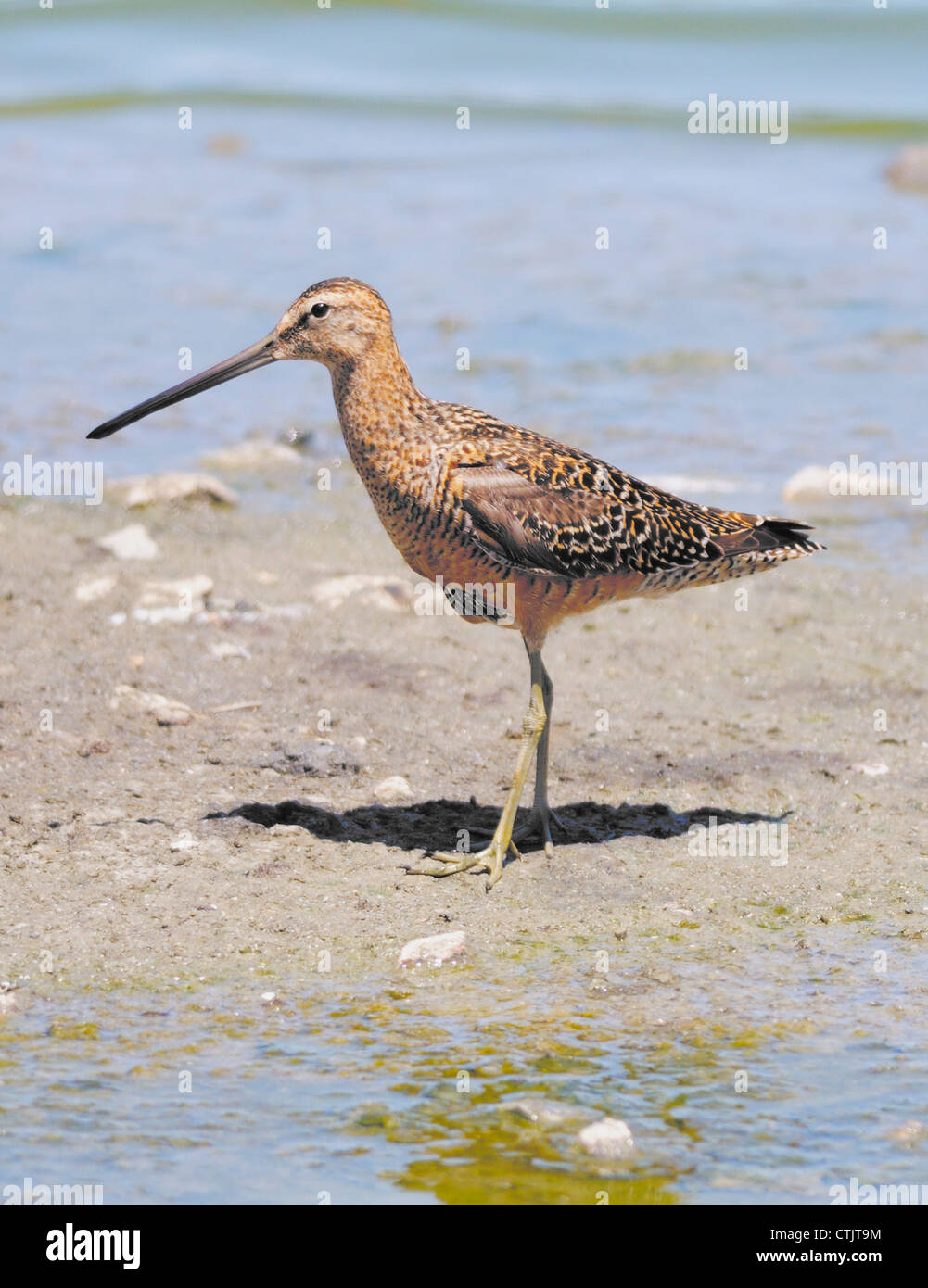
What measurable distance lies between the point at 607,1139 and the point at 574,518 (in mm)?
2566

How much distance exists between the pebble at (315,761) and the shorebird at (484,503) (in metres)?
0.84

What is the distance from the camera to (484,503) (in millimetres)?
5996

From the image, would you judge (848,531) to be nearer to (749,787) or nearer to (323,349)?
(749,787)

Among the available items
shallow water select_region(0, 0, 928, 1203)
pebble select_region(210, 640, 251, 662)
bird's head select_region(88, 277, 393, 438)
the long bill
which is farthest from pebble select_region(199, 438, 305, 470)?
bird's head select_region(88, 277, 393, 438)

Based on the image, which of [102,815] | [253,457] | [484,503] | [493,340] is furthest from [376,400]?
[493,340]

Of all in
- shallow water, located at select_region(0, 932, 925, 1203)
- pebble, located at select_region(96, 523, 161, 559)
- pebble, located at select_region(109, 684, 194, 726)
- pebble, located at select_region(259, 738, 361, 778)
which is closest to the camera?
shallow water, located at select_region(0, 932, 925, 1203)

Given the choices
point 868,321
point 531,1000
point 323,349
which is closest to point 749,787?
point 531,1000

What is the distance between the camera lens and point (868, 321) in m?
14.0

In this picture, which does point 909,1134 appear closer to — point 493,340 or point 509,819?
point 509,819

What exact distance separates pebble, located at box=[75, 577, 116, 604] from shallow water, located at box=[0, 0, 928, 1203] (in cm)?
225

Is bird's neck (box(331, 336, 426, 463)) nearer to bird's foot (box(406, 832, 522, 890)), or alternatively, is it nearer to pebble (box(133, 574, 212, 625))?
bird's foot (box(406, 832, 522, 890))

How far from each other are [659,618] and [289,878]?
3.36 m

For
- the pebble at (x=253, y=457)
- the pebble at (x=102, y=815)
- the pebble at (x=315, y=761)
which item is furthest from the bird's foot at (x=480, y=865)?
the pebble at (x=253, y=457)

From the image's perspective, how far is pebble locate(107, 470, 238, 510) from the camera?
9961 millimetres
